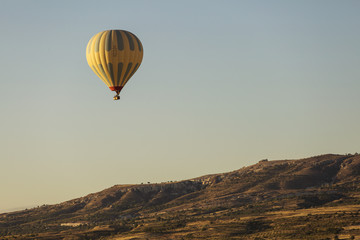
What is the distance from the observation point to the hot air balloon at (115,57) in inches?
3622

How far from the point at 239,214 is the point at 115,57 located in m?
62.6

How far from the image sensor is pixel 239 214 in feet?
464

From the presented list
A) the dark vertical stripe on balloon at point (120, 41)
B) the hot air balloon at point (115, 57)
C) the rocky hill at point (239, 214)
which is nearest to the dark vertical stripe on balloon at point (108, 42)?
the hot air balloon at point (115, 57)

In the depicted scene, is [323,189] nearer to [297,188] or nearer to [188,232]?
[297,188]

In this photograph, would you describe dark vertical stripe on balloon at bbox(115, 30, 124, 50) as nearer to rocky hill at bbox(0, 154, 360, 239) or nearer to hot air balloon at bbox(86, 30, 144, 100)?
hot air balloon at bbox(86, 30, 144, 100)

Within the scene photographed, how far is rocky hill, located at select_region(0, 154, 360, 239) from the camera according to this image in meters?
112

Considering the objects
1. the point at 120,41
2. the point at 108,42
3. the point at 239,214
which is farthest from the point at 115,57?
the point at 239,214

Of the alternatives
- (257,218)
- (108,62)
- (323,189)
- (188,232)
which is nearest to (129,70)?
(108,62)

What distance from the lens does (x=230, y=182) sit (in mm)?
199250

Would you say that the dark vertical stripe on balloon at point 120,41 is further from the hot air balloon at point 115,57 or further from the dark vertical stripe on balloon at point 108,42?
the dark vertical stripe on balloon at point 108,42

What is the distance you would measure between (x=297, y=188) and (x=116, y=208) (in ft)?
183

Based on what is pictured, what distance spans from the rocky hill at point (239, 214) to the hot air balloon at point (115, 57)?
3455 centimetres

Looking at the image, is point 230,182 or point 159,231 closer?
point 159,231

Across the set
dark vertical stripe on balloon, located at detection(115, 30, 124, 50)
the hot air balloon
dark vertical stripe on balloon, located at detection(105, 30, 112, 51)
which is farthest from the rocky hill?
dark vertical stripe on balloon, located at detection(105, 30, 112, 51)
